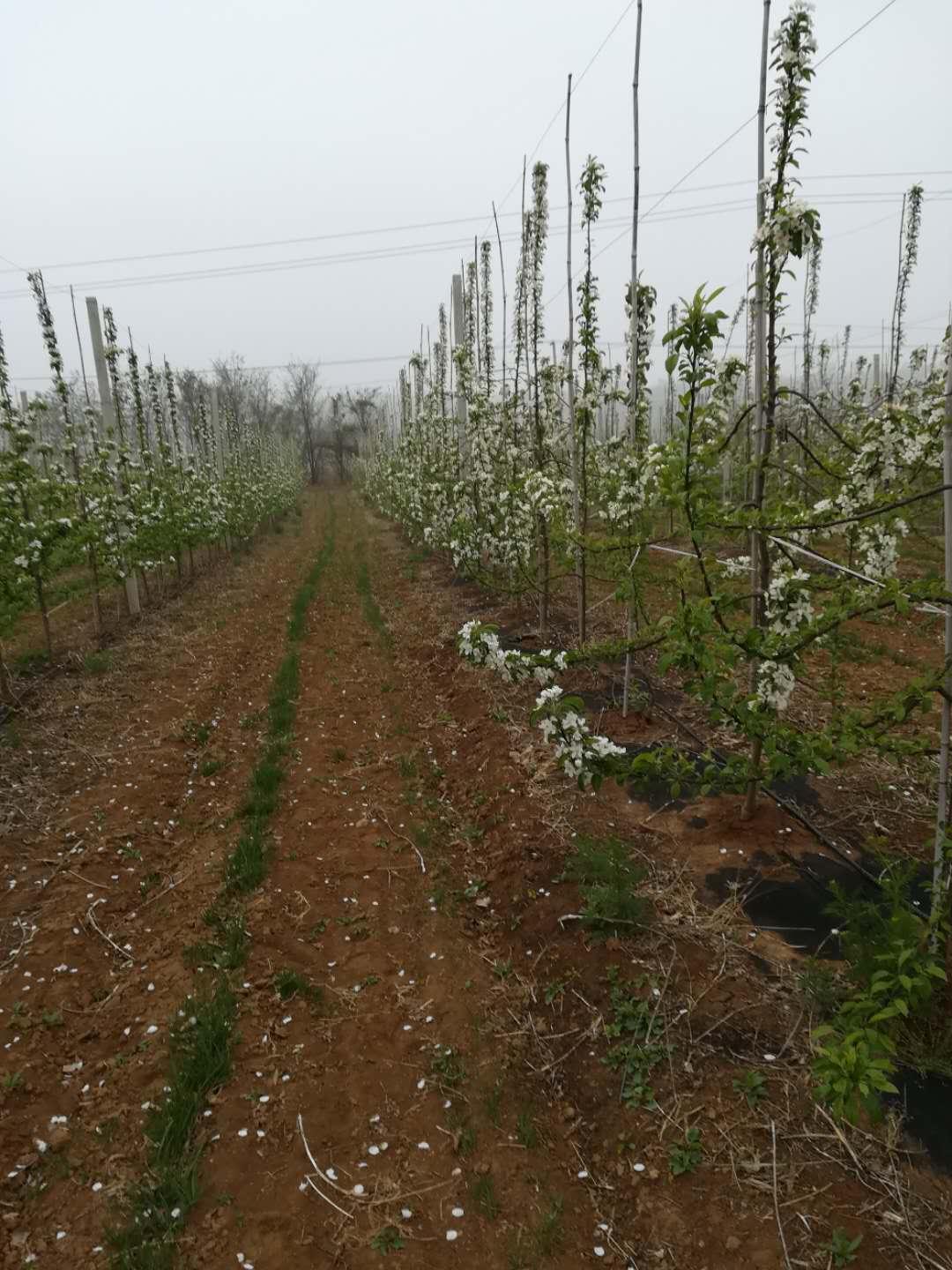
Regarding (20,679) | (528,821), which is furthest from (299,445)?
(528,821)

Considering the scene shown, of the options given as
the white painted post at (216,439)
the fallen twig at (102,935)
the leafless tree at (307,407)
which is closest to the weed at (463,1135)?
the fallen twig at (102,935)

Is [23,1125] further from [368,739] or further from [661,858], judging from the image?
[368,739]

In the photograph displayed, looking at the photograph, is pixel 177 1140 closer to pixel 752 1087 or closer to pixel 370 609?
pixel 752 1087

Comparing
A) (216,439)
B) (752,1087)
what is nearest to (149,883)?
(752,1087)

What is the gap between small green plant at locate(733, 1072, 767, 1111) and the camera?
9.84 feet

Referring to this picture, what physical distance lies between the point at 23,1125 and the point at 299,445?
60908mm

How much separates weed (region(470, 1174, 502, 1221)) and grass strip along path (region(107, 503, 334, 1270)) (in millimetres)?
1134

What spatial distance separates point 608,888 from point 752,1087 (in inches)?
50.2

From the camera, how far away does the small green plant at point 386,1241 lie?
2.65 m

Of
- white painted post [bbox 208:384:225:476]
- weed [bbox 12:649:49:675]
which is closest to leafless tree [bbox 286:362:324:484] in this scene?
white painted post [bbox 208:384:225:476]

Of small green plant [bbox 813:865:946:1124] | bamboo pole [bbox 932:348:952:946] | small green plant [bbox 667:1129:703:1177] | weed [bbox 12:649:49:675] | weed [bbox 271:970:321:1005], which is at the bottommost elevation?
weed [bbox 271:970:321:1005]

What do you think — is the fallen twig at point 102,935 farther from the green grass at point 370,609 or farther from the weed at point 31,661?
the green grass at point 370,609

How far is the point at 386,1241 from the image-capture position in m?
2.68

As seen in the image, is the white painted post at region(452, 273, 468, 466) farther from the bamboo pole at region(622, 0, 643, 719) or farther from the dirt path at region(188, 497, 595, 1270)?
the dirt path at region(188, 497, 595, 1270)
